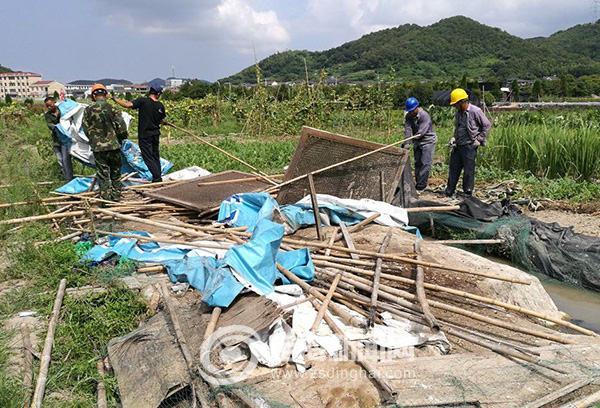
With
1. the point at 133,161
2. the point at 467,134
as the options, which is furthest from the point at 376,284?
the point at 133,161

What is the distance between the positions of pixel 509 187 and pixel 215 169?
6001 mm

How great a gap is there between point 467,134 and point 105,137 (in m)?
5.75

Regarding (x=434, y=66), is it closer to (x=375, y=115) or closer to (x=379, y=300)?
(x=375, y=115)

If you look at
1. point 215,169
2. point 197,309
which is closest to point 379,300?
point 197,309

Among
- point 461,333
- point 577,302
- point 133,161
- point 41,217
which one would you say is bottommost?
point 577,302

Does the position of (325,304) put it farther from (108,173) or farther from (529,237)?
(108,173)

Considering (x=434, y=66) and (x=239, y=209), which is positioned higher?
(x=434, y=66)

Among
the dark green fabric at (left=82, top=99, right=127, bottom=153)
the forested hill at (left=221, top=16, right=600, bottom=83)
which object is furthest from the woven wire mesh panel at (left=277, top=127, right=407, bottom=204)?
the forested hill at (left=221, top=16, right=600, bottom=83)

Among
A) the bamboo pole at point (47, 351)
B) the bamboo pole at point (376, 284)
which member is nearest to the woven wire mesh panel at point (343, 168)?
the bamboo pole at point (376, 284)

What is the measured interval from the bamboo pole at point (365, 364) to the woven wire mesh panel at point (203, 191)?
11.1 ft

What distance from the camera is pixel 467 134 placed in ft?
26.1

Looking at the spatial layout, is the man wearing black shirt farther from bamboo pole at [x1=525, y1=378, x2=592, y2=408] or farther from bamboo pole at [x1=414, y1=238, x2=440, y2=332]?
bamboo pole at [x1=525, y1=378, x2=592, y2=408]

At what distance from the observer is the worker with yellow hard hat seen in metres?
7.85

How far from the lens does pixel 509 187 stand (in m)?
8.38
